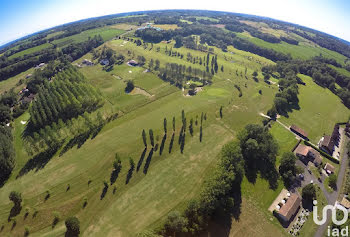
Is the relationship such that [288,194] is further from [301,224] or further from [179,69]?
[179,69]

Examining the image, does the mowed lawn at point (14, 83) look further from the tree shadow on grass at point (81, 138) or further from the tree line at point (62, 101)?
the tree shadow on grass at point (81, 138)

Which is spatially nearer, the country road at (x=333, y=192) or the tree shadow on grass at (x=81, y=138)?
the country road at (x=333, y=192)

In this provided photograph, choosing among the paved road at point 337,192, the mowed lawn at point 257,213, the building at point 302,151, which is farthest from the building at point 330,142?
the mowed lawn at point 257,213

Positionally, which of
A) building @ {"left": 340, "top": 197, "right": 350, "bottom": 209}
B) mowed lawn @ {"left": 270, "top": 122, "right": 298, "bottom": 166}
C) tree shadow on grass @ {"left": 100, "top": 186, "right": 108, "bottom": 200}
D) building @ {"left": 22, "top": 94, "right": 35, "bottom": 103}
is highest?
building @ {"left": 22, "top": 94, "right": 35, "bottom": 103}

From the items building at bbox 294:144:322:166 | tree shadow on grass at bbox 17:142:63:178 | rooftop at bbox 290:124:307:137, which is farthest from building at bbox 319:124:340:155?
tree shadow on grass at bbox 17:142:63:178

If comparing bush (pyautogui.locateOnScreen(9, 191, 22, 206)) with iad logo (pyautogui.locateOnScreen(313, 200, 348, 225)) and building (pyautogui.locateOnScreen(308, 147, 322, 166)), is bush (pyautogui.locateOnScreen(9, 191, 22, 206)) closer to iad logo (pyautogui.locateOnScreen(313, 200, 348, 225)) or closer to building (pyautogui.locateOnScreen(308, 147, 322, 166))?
iad logo (pyautogui.locateOnScreen(313, 200, 348, 225))

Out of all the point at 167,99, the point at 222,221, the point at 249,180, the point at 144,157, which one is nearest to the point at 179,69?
the point at 167,99
